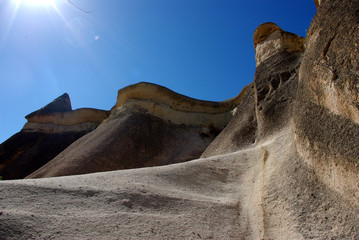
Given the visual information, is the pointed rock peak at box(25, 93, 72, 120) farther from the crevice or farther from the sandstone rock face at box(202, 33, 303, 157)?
the crevice

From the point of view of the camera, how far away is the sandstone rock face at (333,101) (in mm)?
2143

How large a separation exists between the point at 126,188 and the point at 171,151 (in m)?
6.96

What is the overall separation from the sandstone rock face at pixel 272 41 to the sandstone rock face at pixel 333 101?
4055mm

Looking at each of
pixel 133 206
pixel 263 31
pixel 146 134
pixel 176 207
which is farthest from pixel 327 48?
pixel 146 134

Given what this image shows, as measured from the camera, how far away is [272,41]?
754 centimetres

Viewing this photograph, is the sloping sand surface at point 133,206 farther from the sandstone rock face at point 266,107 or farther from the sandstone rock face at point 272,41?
the sandstone rock face at point 272,41

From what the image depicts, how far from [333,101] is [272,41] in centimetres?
560

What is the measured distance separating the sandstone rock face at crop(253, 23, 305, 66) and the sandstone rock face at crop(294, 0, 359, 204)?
4.06 meters

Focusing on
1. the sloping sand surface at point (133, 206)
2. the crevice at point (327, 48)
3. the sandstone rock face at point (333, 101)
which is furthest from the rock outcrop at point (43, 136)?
the crevice at point (327, 48)

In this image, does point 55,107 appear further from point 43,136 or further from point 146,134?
point 146,134

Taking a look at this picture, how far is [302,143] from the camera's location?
3.02 m

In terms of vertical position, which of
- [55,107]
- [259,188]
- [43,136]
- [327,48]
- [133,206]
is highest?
[55,107]

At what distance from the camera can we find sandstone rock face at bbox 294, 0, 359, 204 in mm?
2143

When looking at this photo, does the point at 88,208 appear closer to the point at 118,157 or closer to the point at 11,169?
the point at 118,157
